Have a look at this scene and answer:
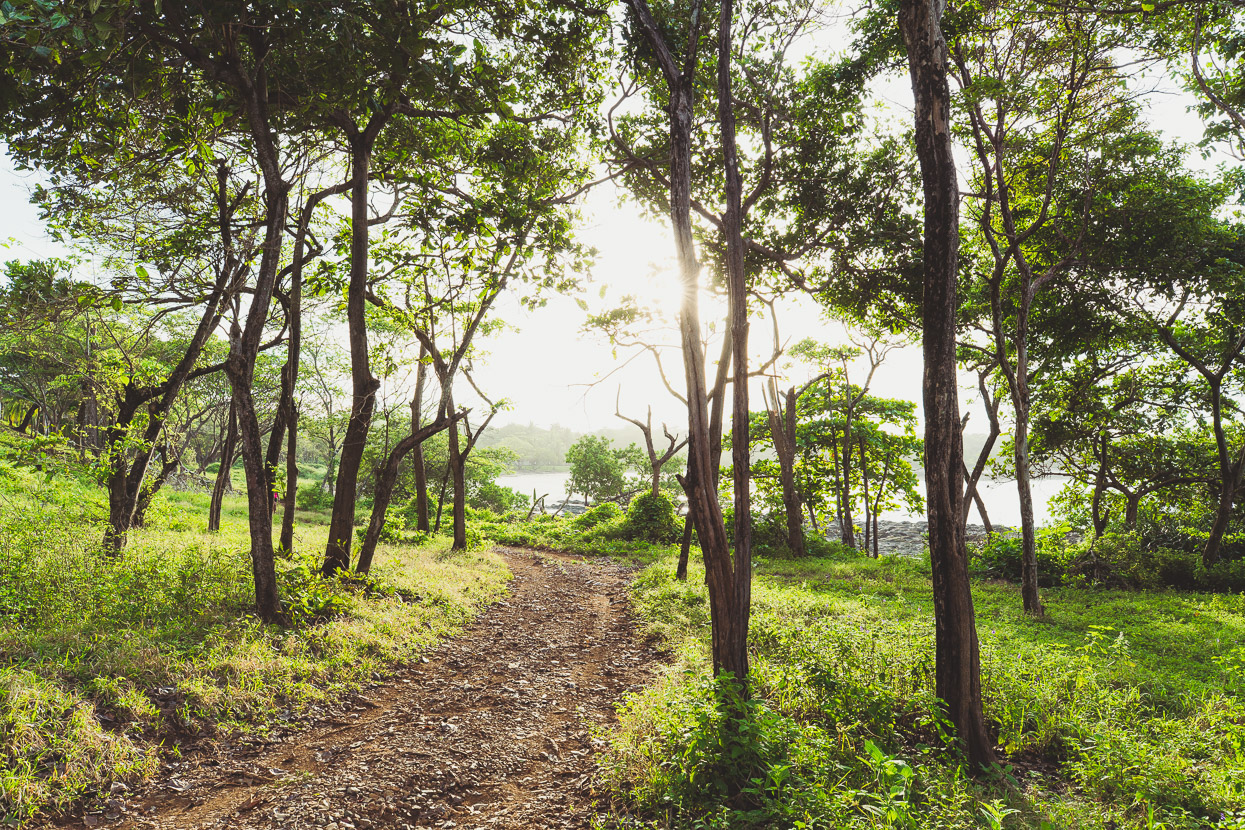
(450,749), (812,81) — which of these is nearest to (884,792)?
(450,749)

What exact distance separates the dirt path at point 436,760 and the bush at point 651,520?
13200 millimetres

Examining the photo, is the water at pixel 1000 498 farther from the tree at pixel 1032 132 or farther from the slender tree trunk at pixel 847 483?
the tree at pixel 1032 132

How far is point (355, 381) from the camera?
8398 mm

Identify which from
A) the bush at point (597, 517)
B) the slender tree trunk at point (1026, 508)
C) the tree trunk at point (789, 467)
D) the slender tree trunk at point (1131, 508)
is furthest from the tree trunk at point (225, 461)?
the slender tree trunk at point (1131, 508)

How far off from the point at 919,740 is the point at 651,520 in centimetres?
1690

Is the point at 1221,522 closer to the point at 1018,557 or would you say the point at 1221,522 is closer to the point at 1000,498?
the point at 1018,557

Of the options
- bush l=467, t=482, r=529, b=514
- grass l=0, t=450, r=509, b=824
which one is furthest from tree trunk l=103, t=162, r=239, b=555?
bush l=467, t=482, r=529, b=514

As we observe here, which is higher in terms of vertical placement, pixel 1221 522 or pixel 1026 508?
pixel 1026 508

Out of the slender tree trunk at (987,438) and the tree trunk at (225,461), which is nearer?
the tree trunk at (225,461)

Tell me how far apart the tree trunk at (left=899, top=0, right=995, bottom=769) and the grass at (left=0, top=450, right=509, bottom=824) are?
19.2 ft

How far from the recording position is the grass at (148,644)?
12.5 feet

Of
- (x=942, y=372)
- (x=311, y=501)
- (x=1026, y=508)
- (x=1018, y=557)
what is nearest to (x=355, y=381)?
(x=942, y=372)

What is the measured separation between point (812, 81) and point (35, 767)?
10821 mm

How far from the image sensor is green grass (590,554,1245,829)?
3.41 m
